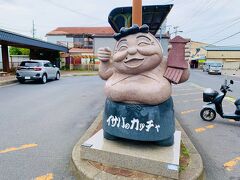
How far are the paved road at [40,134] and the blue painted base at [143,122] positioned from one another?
1.05 m

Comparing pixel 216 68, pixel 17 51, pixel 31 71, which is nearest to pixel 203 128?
pixel 31 71

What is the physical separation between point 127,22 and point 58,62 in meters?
24.1

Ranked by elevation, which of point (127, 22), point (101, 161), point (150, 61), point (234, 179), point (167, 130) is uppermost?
point (127, 22)

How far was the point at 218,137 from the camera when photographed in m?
4.86

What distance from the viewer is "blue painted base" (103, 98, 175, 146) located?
315 centimetres

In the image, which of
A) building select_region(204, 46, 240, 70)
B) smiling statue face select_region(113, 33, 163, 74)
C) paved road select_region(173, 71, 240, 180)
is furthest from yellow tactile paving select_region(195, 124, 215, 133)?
building select_region(204, 46, 240, 70)

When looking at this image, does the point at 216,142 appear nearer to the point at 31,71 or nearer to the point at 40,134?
the point at 40,134

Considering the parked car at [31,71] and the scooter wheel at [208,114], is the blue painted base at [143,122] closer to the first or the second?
the scooter wheel at [208,114]

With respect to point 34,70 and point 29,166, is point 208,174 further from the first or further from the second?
point 34,70

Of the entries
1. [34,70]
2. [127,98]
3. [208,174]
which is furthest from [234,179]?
[34,70]

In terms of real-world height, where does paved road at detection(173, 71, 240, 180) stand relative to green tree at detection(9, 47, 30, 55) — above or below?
below

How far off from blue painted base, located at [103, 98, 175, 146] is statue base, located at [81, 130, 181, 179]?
18cm

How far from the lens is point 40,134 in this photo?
4.84m

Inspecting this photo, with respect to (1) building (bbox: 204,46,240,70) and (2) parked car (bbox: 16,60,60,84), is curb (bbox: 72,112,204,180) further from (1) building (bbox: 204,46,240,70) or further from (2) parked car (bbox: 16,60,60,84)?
(1) building (bbox: 204,46,240,70)
